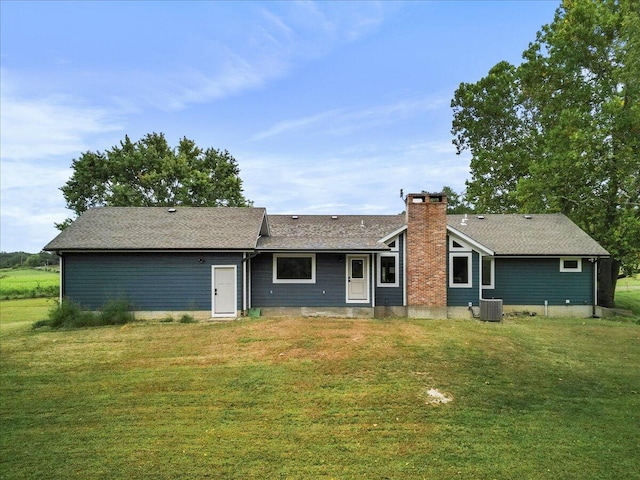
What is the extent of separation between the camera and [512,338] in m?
11.6

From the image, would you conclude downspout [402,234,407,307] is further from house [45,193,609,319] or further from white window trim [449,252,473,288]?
white window trim [449,252,473,288]

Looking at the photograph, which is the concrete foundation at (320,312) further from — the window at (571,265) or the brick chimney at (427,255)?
the window at (571,265)

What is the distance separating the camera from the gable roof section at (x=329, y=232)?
15.5m

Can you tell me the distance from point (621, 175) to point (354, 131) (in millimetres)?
14238

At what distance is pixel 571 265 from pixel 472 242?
509 centimetres

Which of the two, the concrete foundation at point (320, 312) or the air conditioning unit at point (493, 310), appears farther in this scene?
the concrete foundation at point (320, 312)

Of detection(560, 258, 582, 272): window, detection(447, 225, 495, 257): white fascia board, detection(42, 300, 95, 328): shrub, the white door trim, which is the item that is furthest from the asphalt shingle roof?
detection(42, 300, 95, 328): shrub

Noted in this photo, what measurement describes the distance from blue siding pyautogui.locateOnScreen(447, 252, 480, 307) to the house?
0.04 meters

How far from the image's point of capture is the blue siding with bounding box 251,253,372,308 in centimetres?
1565

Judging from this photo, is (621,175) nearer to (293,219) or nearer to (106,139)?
(293,219)

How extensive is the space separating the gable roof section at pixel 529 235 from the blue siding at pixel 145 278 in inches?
393

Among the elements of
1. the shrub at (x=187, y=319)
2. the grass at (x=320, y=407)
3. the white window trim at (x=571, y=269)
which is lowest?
the grass at (x=320, y=407)

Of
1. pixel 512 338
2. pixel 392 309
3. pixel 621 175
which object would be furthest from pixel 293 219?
pixel 621 175

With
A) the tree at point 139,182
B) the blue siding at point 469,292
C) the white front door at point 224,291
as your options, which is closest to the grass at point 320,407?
the white front door at point 224,291
